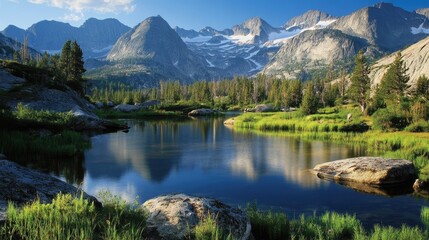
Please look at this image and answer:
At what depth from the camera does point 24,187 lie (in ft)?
39.4

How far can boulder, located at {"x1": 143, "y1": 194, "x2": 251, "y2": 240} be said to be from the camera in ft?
35.3

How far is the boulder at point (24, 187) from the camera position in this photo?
36.6 ft

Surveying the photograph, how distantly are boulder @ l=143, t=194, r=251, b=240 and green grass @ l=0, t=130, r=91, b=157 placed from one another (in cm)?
2364

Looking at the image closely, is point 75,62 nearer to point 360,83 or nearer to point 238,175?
point 360,83

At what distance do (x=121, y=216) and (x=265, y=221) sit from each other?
680 centimetres

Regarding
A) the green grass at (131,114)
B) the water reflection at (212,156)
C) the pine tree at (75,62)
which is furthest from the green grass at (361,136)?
the pine tree at (75,62)

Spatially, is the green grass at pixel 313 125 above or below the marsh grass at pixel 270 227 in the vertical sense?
above

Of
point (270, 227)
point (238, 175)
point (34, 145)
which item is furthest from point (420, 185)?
point (34, 145)

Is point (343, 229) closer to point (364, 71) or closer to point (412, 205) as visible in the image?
point (412, 205)

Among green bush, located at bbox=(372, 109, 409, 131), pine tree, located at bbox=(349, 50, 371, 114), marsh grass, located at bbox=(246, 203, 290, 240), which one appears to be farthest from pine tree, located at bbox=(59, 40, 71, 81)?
marsh grass, located at bbox=(246, 203, 290, 240)

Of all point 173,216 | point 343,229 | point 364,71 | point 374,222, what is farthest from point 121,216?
point 364,71

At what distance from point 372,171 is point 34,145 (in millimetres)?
30057

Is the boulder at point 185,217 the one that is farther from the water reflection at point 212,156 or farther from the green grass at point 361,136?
the green grass at point 361,136

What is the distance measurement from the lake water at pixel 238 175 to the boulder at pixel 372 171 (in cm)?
201
